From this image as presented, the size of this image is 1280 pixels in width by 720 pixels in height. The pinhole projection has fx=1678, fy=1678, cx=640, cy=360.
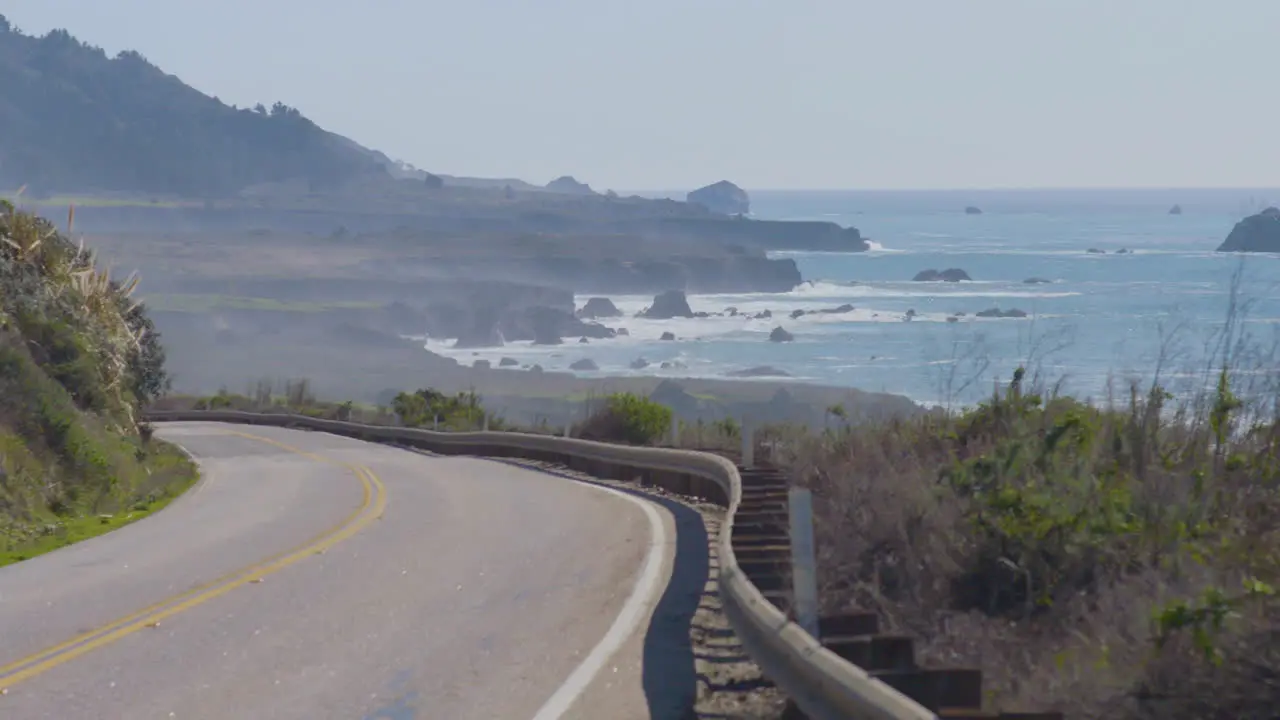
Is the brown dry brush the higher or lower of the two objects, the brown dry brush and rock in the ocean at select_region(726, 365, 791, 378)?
the higher

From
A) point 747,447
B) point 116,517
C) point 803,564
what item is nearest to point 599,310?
point 116,517

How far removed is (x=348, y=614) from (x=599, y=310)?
472 feet

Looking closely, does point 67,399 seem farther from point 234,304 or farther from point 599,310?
point 234,304

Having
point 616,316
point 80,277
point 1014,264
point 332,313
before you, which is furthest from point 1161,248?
point 80,277

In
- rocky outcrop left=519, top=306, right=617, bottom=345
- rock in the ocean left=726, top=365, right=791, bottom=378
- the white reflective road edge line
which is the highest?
the white reflective road edge line

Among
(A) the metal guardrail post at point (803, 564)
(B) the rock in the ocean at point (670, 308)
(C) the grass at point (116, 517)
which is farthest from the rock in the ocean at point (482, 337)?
(A) the metal guardrail post at point (803, 564)

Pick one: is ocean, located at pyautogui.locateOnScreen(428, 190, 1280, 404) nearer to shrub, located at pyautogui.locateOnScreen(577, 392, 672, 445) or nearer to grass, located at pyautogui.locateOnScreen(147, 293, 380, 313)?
shrub, located at pyautogui.locateOnScreen(577, 392, 672, 445)

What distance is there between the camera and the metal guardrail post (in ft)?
27.8

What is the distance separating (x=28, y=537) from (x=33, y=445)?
4812 millimetres

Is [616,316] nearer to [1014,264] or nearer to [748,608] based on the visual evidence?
[1014,264]

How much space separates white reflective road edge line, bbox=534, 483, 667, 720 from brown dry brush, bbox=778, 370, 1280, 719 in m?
1.41

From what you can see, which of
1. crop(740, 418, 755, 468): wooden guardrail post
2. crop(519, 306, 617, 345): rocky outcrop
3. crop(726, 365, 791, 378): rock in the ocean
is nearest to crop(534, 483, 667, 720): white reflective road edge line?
crop(740, 418, 755, 468): wooden guardrail post

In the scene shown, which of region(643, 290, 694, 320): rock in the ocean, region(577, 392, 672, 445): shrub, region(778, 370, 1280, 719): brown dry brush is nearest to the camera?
region(778, 370, 1280, 719): brown dry brush

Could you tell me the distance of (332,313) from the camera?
15075cm
